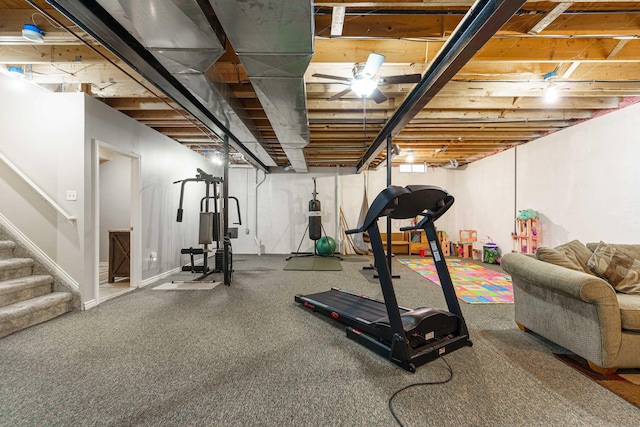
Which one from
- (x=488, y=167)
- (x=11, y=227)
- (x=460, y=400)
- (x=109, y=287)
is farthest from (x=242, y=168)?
(x=460, y=400)

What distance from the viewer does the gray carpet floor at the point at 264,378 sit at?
1483mm

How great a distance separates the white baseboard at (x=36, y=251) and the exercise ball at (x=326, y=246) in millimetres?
4958

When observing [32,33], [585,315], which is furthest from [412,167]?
[32,33]

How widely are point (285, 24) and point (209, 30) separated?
57 cm

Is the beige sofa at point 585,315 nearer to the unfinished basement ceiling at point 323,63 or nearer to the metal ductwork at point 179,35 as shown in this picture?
the unfinished basement ceiling at point 323,63

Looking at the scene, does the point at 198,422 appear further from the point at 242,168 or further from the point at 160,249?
the point at 242,168

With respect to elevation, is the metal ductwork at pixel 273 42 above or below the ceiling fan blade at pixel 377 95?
below

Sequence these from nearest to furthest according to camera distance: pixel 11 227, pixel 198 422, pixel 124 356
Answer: pixel 198 422 < pixel 124 356 < pixel 11 227

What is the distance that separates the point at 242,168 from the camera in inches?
314

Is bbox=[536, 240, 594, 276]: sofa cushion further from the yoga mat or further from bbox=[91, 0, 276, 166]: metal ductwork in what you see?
the yoga mat

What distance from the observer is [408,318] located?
7.22ft

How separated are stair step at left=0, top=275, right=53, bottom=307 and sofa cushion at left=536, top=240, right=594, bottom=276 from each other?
5316mm

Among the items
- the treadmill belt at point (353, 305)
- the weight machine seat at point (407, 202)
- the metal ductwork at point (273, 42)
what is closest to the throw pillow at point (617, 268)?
the weight machine seat at point (407, 202)

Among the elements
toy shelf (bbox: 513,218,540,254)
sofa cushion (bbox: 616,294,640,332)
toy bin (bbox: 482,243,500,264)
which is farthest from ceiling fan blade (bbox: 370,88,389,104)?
toy bin (bbox: 482,243,500,264)
